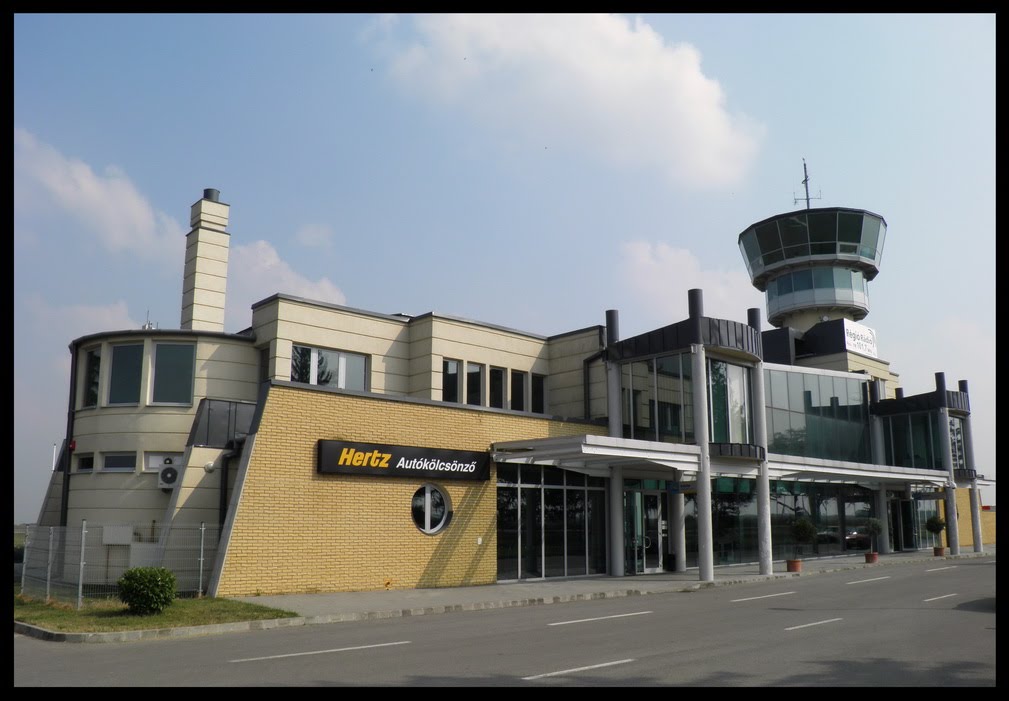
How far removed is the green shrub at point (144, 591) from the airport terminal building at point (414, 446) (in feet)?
9.54

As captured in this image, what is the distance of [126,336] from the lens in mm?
23672

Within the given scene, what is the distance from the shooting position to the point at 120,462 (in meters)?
23.1

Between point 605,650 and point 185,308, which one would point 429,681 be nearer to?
point 605,650

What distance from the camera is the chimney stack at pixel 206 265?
88.3ft

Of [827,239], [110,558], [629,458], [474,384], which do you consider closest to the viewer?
[110,558]

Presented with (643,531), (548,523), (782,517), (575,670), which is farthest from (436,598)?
(782,517)

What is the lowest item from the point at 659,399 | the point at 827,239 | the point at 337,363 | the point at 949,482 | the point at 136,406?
the point at 949,482

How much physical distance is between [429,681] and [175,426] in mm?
15897

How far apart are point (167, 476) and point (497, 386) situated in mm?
10992

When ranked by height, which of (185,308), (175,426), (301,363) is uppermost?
(185,308)

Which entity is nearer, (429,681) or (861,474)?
(429,681)

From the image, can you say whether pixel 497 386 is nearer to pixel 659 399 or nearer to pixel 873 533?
pixel 659 399

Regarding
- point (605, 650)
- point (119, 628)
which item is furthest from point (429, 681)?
point (119, 628)

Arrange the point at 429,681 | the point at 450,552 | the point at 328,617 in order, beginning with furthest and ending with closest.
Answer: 1. the point at 450,552
2. the point at 328,617
3. the point at 429,681
